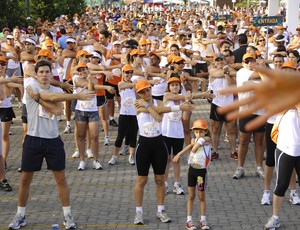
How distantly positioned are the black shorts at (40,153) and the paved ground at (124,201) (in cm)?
83

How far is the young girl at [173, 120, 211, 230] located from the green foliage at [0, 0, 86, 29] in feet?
68.4

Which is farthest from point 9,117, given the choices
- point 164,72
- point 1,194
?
point 164,72

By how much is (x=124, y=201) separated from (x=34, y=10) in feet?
96.9

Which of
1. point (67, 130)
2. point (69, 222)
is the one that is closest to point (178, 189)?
point (69, 222)

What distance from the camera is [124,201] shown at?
8828mm

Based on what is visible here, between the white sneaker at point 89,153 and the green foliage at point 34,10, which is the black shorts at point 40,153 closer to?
the white sneaker at point 89,153

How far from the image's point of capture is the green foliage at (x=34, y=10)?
28.3m

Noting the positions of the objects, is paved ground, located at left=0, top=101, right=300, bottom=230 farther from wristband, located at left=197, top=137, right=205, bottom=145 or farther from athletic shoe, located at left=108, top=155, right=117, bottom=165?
wristband, located at left=197, top=137, right=205, bottom=145

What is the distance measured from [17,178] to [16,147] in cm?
268

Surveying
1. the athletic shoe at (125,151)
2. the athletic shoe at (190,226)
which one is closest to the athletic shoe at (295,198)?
the athletic shoe at (190,226)

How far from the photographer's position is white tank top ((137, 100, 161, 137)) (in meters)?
7.64

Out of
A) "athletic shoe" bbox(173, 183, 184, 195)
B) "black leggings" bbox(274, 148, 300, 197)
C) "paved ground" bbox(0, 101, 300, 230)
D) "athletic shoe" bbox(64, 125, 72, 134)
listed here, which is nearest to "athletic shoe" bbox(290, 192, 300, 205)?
"paved ground" bbox(0, 101, 300, 230)

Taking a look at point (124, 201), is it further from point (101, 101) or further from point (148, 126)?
point (101, 101)

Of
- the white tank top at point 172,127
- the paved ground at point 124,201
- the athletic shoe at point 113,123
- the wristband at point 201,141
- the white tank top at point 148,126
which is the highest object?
the white tank top at point 148,126
